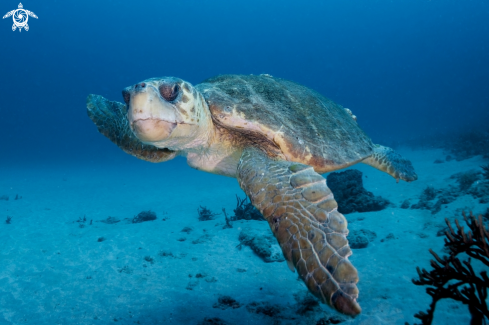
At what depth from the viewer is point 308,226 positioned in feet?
6.97

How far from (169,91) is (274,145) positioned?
1625mm

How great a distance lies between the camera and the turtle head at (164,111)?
8.08 feet

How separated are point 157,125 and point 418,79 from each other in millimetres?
142149

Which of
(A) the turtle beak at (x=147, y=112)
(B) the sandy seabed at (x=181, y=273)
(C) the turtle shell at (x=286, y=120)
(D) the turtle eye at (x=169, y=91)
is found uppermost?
(C) the turtle shell at (x=286, y=120)

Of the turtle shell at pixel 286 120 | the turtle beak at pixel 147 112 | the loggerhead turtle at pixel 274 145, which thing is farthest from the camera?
the turtle shell at pixel 286 120

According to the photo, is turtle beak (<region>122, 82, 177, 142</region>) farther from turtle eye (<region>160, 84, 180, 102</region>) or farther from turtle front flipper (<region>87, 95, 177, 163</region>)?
turtle front flipper (<region>87, 95, 177, 163</region>)

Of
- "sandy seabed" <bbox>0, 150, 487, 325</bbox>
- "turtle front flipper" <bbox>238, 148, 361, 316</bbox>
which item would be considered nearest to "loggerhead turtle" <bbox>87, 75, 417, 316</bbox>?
"turtle front flipper" <bbox>238, 148, 361, 316</bbox>

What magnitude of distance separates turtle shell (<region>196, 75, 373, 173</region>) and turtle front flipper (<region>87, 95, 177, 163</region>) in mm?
1303

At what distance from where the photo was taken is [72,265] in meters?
5.50

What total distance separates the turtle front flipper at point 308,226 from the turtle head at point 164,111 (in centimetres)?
89

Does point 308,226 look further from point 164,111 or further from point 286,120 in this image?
point 286,120

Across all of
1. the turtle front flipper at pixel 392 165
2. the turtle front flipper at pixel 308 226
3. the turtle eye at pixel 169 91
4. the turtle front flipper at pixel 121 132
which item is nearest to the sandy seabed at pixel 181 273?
the turtle front flipper at pixel 392 165

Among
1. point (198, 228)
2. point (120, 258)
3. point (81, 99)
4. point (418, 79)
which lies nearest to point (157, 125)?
point (120, 258)

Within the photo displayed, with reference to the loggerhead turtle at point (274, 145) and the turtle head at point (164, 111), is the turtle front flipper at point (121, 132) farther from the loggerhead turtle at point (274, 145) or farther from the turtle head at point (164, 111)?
the turtle head at point (164, 111)
